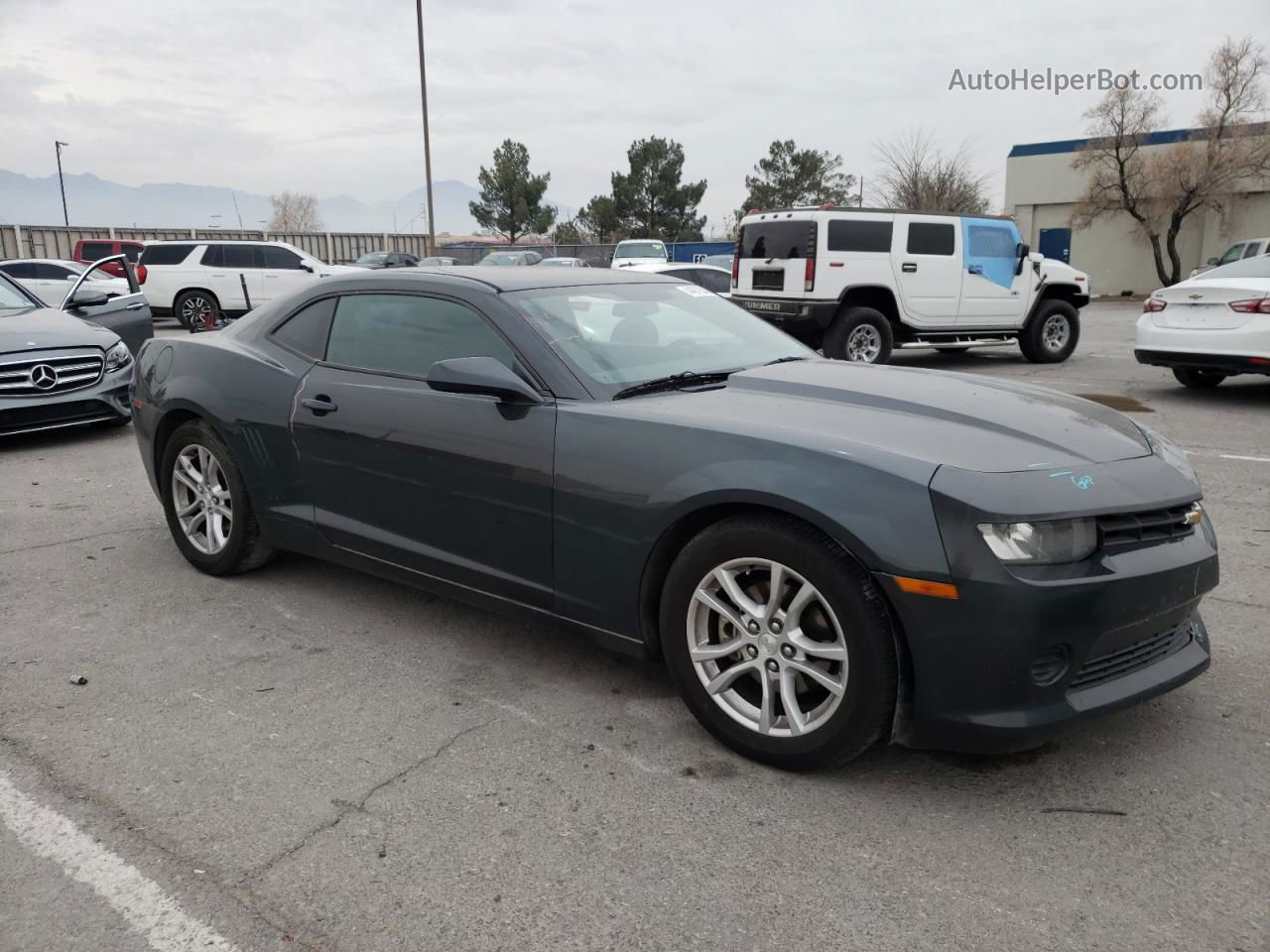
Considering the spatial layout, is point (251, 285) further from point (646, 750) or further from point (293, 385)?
point (646, 750)

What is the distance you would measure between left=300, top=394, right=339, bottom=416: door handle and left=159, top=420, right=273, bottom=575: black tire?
583mm

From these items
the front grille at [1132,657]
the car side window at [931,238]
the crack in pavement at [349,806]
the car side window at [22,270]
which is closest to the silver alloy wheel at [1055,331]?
the car side window at [931,238]

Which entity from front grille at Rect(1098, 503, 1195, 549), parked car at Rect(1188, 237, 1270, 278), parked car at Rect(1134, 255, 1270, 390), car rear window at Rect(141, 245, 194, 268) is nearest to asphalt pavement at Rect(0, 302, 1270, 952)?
front grille at Rect(1098, 503, 1195, 549)

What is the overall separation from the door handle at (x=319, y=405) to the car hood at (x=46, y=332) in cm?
479

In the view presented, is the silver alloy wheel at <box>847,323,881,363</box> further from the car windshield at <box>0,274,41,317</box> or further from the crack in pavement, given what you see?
the crack in pavement

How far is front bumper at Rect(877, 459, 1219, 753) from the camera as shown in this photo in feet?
→ 8.21

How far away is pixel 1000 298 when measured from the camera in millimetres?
12852

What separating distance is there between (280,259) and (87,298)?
36.5 ft

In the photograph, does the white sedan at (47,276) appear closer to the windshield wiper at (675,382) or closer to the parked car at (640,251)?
the parked car at (640,251)

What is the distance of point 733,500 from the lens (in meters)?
2.84

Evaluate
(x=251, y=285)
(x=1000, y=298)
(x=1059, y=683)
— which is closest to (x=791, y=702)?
(x=1059, y=683)

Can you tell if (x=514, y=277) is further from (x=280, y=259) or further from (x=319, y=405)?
(x=280, y=259)

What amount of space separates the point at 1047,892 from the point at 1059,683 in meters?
0.52

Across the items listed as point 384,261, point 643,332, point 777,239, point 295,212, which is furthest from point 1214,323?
point 295,212
